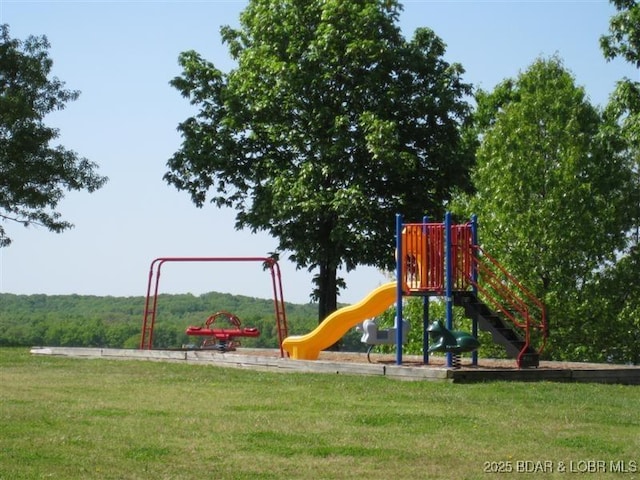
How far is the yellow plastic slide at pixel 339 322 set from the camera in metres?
25.2

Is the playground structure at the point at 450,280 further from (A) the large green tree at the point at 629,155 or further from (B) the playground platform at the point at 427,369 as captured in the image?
(A) the large green tree at the point at 629,155

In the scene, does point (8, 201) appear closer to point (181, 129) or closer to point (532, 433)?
point (181, 129)

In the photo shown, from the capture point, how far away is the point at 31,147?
45188 mm

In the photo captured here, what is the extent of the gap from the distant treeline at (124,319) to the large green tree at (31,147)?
5548mm

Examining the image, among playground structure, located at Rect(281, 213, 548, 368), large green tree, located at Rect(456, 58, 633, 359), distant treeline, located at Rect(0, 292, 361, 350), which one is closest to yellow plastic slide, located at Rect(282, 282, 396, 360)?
playground structure, located at Rect(281, 213, 548, 368)

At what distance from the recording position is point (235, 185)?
36.6 metres

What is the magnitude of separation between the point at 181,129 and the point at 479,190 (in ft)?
42.5

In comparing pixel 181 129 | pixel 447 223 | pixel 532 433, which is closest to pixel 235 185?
pixel 181 129

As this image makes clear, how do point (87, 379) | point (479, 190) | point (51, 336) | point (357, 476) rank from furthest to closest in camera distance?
point (51, 336) < point (479, 190) < point (87, 379) < point (357, 476)

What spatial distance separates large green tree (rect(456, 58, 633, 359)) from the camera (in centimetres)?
4212

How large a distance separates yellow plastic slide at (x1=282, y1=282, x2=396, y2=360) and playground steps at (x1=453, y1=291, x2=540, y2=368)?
2.00m

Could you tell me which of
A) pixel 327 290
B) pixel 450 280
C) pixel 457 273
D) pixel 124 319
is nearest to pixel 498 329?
pixel 457 273

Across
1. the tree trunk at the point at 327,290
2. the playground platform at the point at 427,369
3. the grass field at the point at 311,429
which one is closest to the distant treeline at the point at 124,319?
the tree trunk at the point at 327,290

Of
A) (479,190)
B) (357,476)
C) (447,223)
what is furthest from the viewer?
(479,190)
